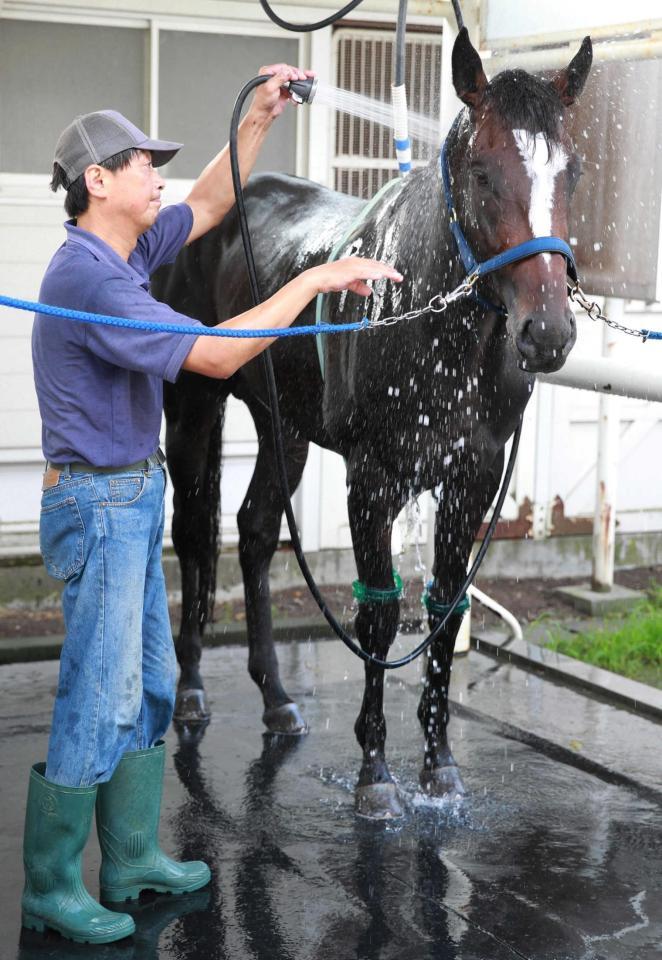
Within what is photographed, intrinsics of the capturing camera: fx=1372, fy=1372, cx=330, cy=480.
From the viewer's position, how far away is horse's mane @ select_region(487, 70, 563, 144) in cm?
324

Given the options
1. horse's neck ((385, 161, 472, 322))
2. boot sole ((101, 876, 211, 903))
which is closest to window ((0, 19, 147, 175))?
horse's neck ((385, 161, 472, 322))

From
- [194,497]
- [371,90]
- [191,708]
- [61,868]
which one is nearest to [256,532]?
[194,497]

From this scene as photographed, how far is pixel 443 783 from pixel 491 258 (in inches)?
64.8

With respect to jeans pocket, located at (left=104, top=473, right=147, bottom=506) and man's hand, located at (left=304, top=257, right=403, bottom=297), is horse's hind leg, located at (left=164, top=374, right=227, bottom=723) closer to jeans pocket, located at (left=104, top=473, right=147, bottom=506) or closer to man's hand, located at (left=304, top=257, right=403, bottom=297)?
jeans pocket, located at (left=104, top=473, right=147, bottom=506)

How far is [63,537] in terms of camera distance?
3.19 m

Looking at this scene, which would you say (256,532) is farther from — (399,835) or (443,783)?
(399,835)

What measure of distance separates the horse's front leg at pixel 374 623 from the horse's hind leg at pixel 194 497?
1.00 meters

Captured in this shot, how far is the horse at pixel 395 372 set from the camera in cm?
325

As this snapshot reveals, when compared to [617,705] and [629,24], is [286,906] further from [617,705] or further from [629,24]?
[629,24]

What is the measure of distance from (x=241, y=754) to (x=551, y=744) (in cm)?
104

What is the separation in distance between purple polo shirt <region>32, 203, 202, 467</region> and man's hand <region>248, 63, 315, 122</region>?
0.85m

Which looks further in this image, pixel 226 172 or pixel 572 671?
pixel 572 671

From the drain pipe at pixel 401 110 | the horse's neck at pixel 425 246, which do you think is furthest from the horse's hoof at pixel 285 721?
the drain pipe at pixel 401 110

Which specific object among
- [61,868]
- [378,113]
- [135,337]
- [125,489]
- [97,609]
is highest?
[378,113]
